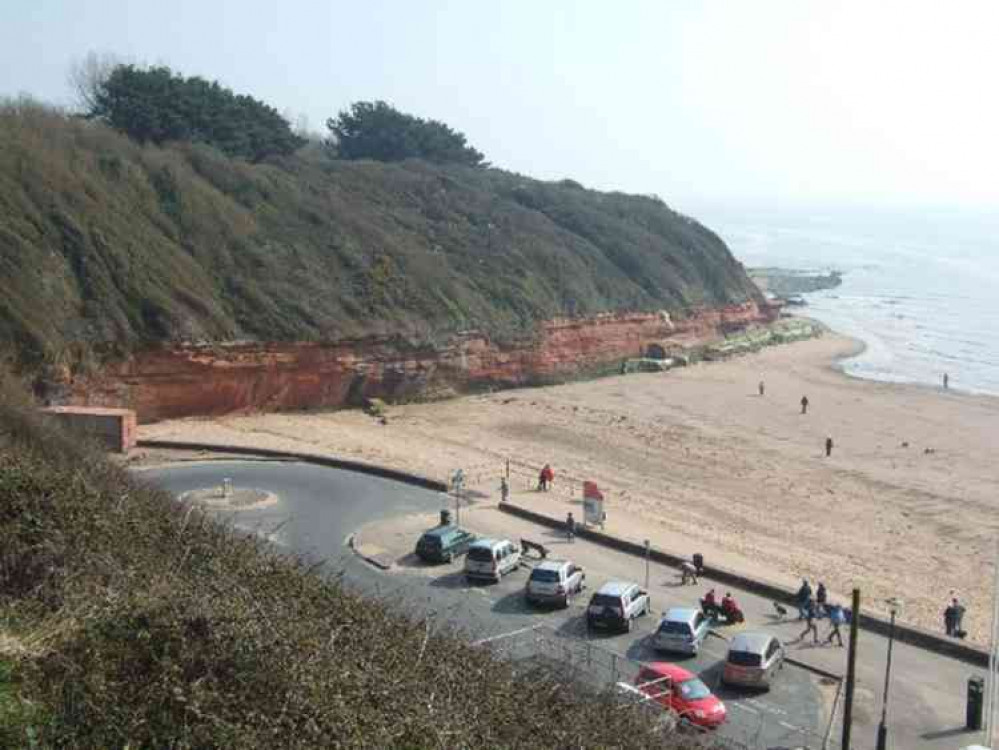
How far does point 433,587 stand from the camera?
22.2 m

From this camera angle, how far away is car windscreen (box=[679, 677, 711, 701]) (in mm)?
15547

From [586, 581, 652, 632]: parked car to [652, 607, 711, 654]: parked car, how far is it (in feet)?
2.51

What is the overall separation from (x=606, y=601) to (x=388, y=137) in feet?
229

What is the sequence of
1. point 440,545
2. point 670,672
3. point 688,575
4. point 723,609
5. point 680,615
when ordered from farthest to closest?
point 440,545
point 688,575
point 723,609
point 680,615
point 670,672

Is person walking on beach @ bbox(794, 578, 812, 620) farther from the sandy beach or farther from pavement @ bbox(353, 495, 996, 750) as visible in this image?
the sandy beach

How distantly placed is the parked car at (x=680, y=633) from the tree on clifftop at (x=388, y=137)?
69.2 m

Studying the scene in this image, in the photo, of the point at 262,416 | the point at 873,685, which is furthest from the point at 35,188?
the point at 873,685

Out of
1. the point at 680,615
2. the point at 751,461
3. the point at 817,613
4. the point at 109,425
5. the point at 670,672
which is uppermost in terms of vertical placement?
the point at 109,425

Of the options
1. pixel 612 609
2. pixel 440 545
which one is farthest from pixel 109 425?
pixel 612 609

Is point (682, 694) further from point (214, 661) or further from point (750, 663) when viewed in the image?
point (214, 661)

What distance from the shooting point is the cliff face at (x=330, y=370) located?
126 feet

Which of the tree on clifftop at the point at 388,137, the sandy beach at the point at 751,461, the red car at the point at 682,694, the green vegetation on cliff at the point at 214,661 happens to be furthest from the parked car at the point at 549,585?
the tree on clifftop at the point at 388,137

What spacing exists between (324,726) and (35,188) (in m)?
38.5

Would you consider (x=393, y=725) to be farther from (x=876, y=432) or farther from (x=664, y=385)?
(x=664, y=385)
